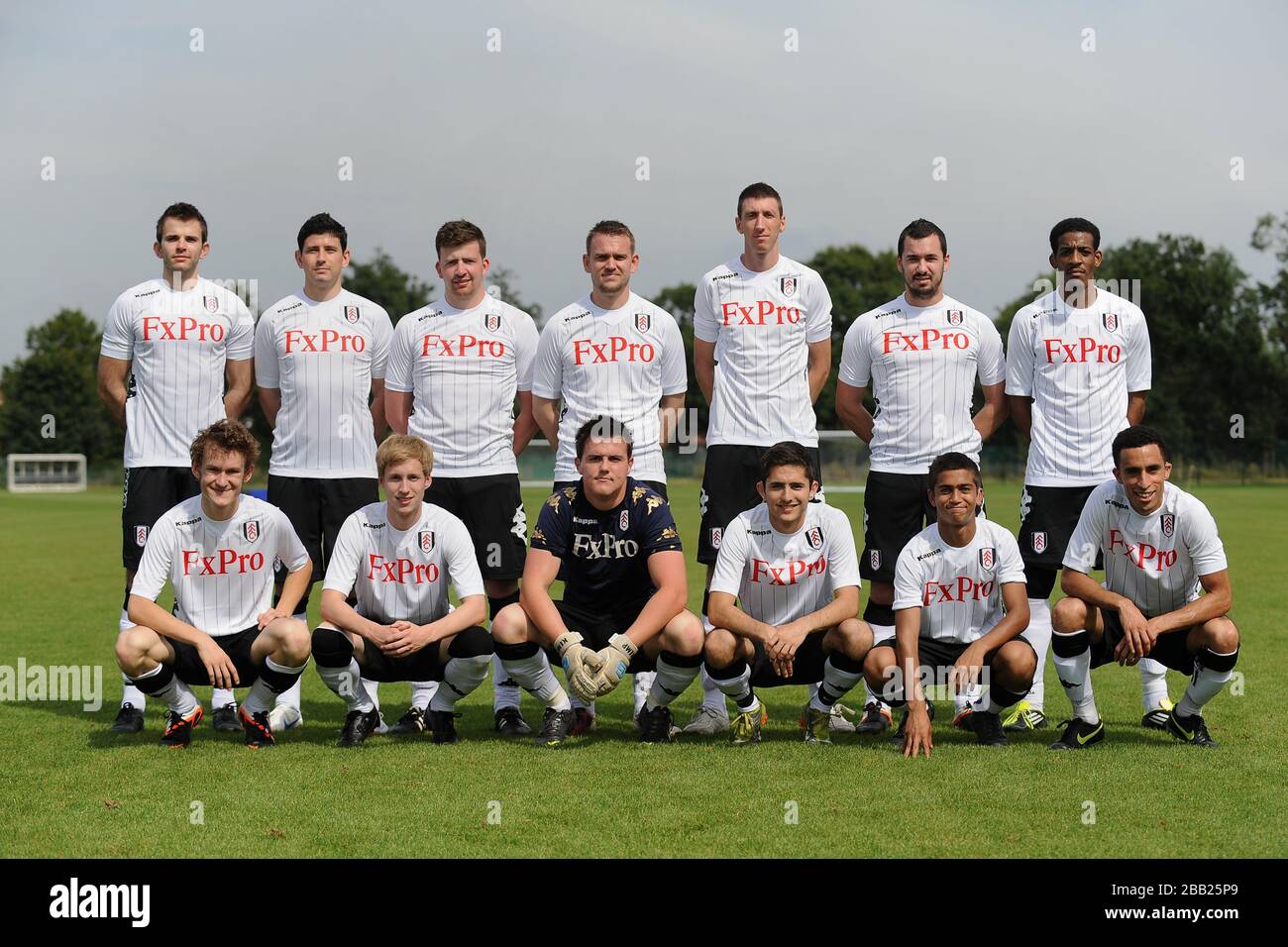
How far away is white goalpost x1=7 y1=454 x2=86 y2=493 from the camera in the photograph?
62594 millimetres

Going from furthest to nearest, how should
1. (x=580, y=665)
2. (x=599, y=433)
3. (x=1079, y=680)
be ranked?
(x=599, y=433) → (x=1079, y=680) → (x=580, y=665)

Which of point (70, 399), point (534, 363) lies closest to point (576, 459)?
point (534, 363)

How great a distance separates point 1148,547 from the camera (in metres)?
6.16

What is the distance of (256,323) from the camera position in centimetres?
724

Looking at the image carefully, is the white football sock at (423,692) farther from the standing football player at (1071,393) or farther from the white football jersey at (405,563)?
the standing football player at (1071,393)

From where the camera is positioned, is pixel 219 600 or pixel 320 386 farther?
pixel 320 386

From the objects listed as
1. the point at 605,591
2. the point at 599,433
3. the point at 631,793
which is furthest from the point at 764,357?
the point at 631,793

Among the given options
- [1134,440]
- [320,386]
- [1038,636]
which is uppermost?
[320,386]

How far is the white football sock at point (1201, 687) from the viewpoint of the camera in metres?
6.08

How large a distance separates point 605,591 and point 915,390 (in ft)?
6.52

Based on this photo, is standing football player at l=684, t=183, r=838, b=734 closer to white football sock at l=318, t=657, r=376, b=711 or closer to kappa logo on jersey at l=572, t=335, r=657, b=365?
kappa logo on jersey at l=572, t=335, r=657, b=365

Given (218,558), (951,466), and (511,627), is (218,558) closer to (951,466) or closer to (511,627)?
(511,627)

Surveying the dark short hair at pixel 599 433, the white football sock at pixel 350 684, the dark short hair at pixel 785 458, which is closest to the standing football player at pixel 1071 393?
the dark short hair at pixel 785 458
